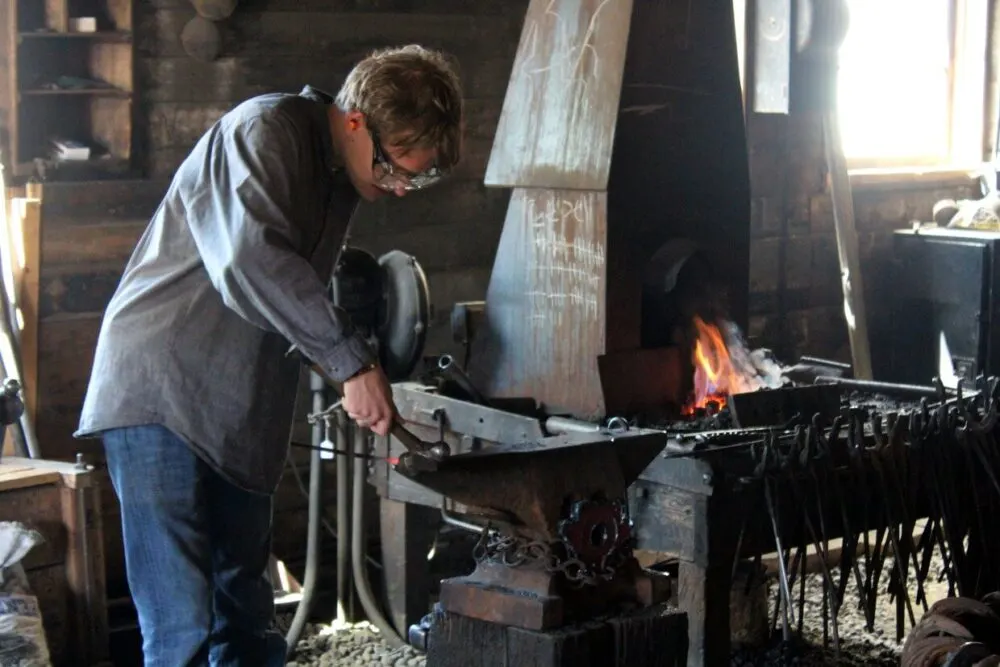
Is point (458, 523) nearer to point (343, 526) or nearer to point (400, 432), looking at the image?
point (343, 526)

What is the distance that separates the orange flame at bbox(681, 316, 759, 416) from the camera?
4422mm

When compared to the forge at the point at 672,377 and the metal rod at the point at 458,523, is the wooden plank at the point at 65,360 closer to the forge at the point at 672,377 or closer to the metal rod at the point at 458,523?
the forge at the point at 672,377

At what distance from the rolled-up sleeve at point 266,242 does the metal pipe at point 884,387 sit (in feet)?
7.80

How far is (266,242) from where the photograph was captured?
246 centimetres

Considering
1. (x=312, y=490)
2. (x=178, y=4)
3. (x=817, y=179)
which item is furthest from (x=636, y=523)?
(x=817, y=179)

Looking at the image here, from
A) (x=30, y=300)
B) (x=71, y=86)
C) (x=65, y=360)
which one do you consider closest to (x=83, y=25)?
(x=71, y=86)

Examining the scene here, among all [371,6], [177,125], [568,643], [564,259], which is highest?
[371,6]

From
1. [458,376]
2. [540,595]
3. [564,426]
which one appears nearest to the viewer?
[540,595]

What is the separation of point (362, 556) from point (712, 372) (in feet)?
4.32

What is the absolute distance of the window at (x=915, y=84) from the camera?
7.22m

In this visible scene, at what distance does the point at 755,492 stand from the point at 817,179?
11.0 ft

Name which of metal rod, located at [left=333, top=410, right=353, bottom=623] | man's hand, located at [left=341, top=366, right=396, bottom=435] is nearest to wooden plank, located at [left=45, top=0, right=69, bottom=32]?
metal rod, located at [left=333, top=410, right=353, bottom=623]

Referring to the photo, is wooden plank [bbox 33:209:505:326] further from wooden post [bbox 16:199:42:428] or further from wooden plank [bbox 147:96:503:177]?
wooden plank [bbox 147:96:503:177]

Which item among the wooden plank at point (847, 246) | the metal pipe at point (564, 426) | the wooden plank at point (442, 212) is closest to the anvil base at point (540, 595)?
the metal pipe at point (564, 426)
